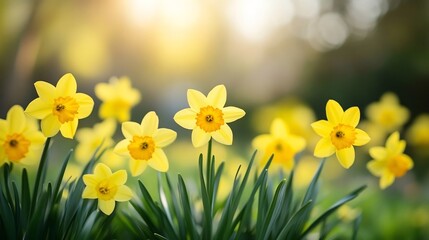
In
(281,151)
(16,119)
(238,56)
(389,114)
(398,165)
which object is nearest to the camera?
(16,119)

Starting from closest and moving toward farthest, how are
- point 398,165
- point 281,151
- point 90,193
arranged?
point 90,193
point 398,165
point 281,151

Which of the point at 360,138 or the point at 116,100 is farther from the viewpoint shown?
the point at 116,100

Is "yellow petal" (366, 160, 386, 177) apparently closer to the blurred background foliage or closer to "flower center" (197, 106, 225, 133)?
"flower center" (197, 106, 225, 133)

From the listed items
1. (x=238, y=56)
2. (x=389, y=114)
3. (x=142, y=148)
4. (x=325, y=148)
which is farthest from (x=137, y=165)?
(x=238, y=56)

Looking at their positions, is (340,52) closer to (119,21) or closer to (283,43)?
(283,43)

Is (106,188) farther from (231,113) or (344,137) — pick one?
(344,137)

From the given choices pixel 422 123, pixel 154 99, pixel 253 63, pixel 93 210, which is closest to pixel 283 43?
pixel 253 63
